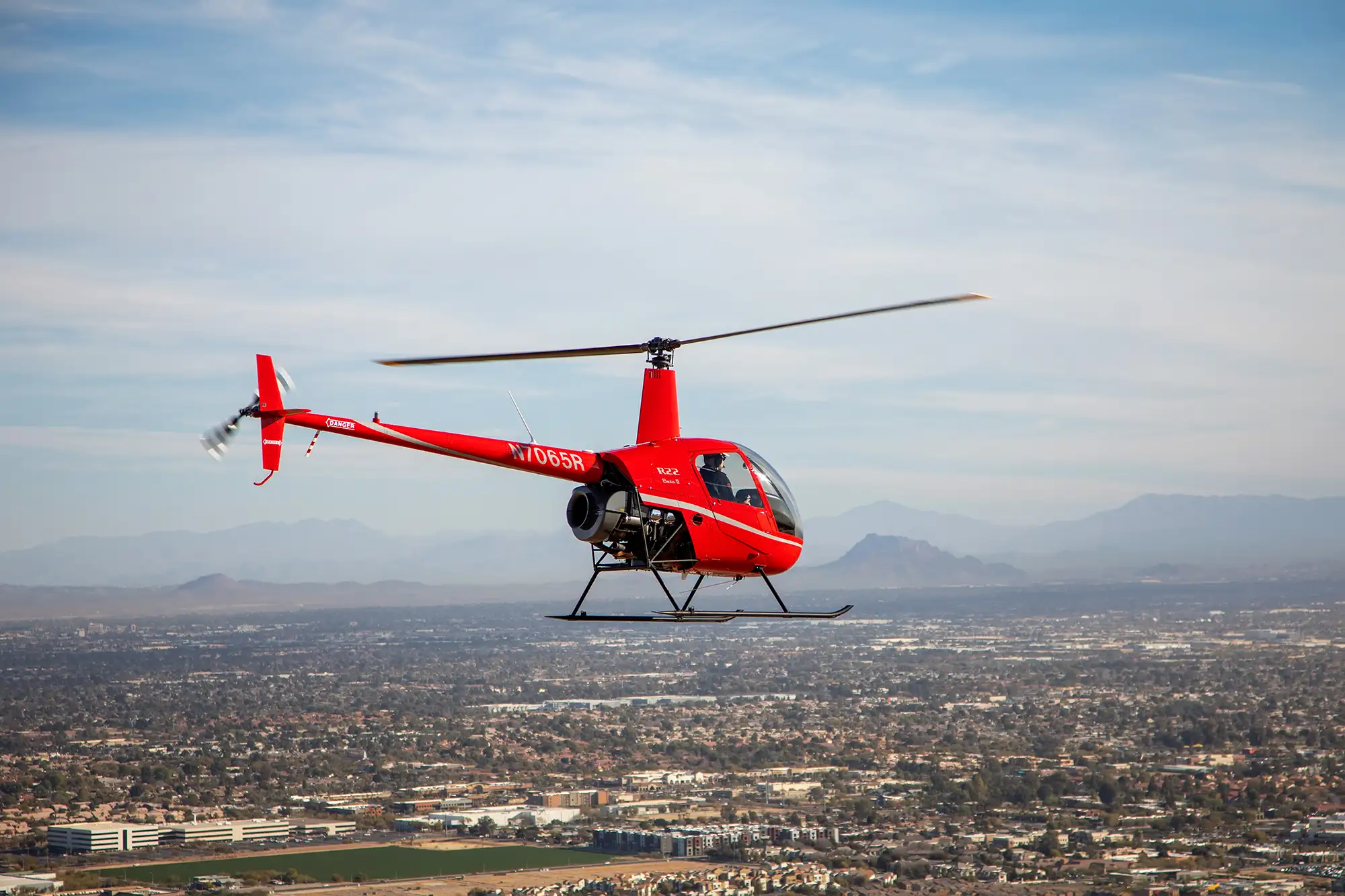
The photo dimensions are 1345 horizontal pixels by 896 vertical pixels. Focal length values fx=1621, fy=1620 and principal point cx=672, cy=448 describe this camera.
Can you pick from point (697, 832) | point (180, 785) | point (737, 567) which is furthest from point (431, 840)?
point (737, 567)

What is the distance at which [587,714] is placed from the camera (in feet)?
335

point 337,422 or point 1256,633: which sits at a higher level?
point 337,422

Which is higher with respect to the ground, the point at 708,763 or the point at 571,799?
the point at 571,799

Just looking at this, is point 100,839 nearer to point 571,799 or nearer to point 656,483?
point 571,799

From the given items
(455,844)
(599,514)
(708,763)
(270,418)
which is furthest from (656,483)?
(708,763)

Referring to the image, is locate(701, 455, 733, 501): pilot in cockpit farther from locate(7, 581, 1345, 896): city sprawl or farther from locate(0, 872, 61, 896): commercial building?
locate(0, 872, 61, 896): commercial building

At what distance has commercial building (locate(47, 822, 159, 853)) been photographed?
53.9m

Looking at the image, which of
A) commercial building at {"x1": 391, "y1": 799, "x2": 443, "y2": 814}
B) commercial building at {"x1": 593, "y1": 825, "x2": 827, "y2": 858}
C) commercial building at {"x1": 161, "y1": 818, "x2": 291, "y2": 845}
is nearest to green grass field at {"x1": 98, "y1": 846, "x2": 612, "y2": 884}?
commercial building at {"x1": 593, "y1": 825, "x2": 827, "y2": 858}

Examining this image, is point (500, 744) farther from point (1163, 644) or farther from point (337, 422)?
point (1163, 644)

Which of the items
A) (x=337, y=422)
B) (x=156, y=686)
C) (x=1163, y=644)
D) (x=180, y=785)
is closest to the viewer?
(x=337, y=422)

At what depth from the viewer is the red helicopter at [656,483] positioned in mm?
21359

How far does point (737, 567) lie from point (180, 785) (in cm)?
5447

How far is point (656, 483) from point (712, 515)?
1.07 m

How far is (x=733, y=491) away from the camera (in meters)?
23.9
